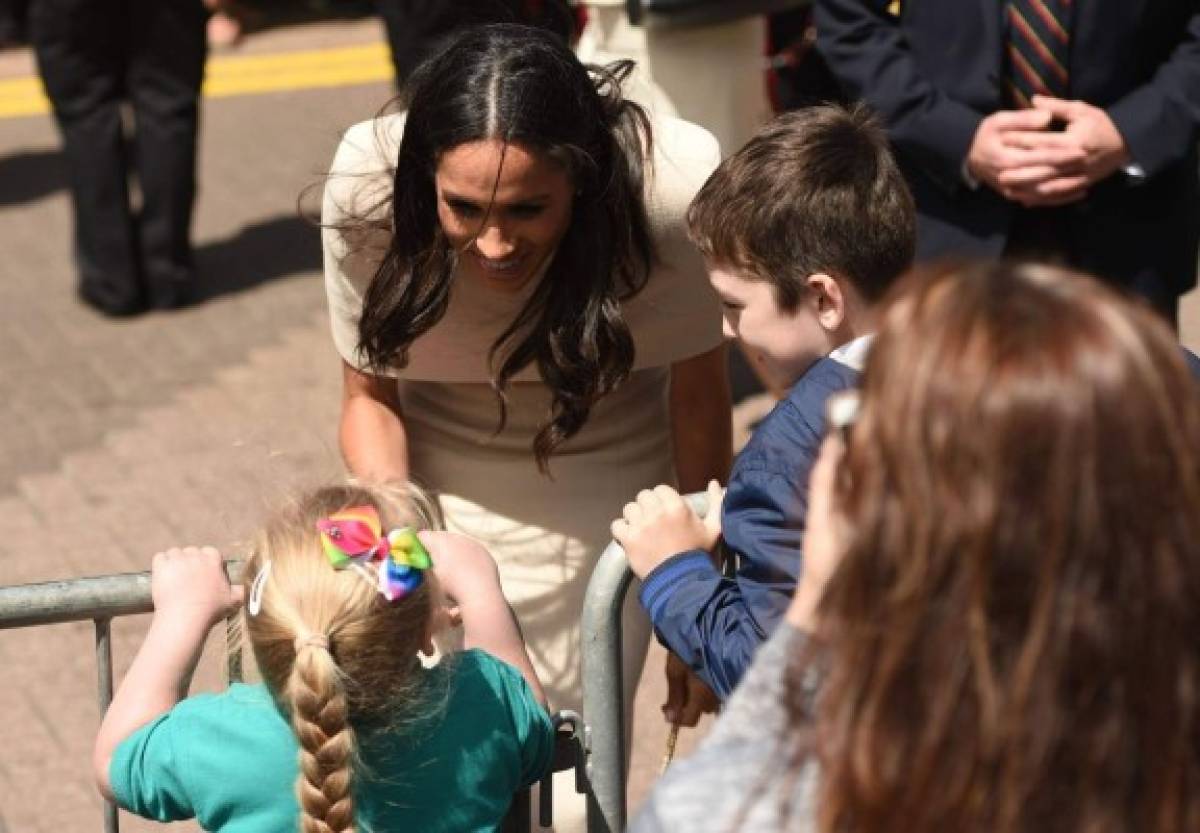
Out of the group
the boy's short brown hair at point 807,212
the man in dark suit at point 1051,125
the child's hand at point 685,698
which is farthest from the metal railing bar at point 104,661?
the man in dark suit at point 1051,125

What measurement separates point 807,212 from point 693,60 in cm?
270

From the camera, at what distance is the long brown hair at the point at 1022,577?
1478 mm

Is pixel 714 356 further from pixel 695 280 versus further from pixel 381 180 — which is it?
pixel 381 180

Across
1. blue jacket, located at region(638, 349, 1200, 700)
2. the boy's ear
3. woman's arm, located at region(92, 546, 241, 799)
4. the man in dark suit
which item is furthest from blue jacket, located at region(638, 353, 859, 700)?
the man in dark suit

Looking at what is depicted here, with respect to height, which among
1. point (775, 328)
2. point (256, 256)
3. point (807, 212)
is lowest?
point (256, 256)

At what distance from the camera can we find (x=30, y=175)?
804 cm

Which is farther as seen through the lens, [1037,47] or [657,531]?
[1037,47]

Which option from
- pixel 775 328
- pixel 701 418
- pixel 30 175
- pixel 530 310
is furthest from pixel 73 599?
pixel 30 175

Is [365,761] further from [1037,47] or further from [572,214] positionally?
[1037,47]

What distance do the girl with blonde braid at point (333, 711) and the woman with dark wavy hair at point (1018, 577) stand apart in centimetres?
83

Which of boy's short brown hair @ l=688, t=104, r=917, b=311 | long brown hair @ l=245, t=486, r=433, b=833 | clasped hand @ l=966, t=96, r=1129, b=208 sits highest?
boy's short brown hair @ l=688, t=104, r=917, b=311

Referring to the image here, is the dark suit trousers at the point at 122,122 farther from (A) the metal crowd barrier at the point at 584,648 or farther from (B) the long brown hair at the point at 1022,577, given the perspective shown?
(B) the long brown hair at the point at 1022,577

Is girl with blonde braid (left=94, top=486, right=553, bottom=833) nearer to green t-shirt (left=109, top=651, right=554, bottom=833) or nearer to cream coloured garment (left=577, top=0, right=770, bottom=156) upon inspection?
green t-shirt (left=109, top=651, right=554, bottom=833)

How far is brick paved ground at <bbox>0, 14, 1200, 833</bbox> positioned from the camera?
4.50m
